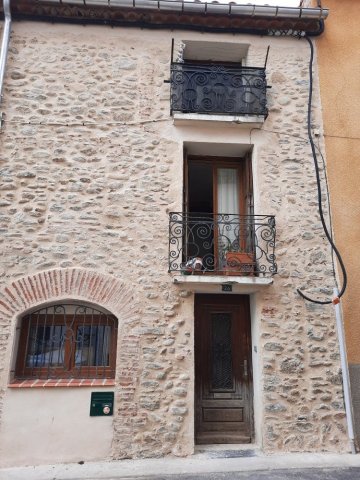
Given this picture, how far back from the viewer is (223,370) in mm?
5020

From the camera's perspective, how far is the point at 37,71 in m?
5.54

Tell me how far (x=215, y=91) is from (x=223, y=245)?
2.57 meters

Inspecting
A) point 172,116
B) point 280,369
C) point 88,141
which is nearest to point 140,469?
point 280,369

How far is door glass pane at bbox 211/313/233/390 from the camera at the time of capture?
16.3 ft

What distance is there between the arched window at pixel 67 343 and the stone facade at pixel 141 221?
0.80ft

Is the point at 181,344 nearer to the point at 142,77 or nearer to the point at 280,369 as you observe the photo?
the point at 280,369

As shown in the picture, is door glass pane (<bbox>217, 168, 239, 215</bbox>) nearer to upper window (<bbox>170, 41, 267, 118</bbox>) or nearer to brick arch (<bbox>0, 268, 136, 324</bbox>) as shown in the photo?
upper window (<bbox>170, 41, 267, 118</bbox>)

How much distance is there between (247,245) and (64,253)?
2781 millimetres

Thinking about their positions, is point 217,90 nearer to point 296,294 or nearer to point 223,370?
point 296,294

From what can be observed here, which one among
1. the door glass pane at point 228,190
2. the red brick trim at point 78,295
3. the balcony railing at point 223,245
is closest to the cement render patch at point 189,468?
the red brick trim at point 78,295

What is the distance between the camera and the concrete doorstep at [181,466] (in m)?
3.91

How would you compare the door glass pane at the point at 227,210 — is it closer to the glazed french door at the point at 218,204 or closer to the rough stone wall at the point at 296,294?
the glazed french door at the point at 218,204

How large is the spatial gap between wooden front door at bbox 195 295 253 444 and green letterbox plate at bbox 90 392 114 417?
1273mm

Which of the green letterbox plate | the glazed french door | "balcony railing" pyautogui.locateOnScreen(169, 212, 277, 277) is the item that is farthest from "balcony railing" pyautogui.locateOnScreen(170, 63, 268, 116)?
the green letterbox plate
